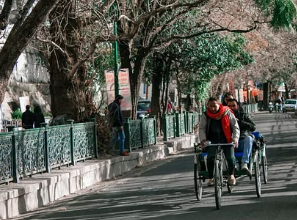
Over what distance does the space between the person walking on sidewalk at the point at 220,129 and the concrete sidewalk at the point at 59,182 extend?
11.3 ft

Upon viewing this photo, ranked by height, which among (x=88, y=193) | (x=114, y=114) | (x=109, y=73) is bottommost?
(x=88, y=193)

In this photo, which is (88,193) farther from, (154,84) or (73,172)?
(154,84)

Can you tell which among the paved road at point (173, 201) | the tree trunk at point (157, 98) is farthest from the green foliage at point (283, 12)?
the tree trunk at point (157, 98)

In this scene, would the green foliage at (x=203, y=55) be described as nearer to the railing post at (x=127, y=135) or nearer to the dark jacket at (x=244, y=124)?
the railing post at (x=127, y=135)

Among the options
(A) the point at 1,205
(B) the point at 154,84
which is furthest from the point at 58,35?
(B) the point at 154,84

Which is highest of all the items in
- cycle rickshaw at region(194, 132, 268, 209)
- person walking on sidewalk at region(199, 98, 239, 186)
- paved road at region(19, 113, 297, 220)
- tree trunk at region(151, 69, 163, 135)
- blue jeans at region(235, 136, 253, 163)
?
tree trunk at region(151, 69, 163, 135)

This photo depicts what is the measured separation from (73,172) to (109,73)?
23.8 ft

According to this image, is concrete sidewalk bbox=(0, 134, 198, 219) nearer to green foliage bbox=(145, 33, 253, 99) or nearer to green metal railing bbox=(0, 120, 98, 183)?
green metal railing bbox=(0, 120, 98, 183)

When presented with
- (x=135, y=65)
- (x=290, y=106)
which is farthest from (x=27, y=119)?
(x=290, y=106)

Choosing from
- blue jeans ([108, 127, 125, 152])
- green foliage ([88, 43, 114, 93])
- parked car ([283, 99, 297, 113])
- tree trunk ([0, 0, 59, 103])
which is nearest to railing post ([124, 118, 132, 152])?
blue jeans ([108, 127, 125, 152])

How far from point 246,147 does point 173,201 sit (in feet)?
5.46

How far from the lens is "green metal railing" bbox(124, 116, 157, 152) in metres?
21.2

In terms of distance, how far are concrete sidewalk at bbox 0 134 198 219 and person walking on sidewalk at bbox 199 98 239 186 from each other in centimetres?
344

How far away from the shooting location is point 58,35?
749 inches
